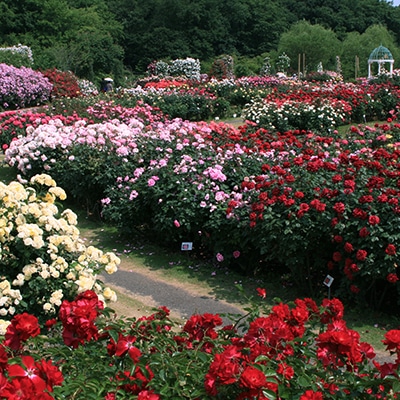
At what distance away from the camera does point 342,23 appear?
2394 inches

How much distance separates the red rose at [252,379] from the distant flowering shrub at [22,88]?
17541 millimetres

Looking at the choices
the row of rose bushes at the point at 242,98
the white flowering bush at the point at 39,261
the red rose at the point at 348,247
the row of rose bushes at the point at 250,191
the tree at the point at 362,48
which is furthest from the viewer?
the tree at the point at 362,48

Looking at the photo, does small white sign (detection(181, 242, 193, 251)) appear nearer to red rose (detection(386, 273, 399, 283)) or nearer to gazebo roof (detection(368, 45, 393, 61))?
red rose (detection(386, 273, 399, 283))

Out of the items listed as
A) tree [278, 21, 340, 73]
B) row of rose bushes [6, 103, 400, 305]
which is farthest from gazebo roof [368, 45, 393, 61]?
row of rose bushes [6, 103, 400, 305]

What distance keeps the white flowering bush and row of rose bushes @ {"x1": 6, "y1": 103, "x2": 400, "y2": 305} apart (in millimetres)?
1677

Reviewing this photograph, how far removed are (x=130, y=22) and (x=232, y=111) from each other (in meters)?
35.5

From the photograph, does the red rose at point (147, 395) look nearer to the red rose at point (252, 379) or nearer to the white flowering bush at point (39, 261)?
the red rose at point (252, 379)

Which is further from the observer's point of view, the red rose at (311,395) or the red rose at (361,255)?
the red rose at (361,255)

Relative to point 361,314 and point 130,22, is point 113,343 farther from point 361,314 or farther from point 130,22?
point 130,22

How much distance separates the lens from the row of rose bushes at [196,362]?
6.72 feet

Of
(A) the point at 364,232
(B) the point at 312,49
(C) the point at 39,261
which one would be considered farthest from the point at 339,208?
(B) the point at 312,49

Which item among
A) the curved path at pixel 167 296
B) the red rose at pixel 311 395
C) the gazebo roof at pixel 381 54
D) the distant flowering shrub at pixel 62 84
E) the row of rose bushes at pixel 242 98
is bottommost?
the curved path at pixel 167 296

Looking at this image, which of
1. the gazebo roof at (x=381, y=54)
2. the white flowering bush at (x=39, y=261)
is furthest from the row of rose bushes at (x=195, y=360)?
the gazebo roof at (x=381, y=54)

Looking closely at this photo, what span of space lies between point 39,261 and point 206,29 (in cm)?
5174
